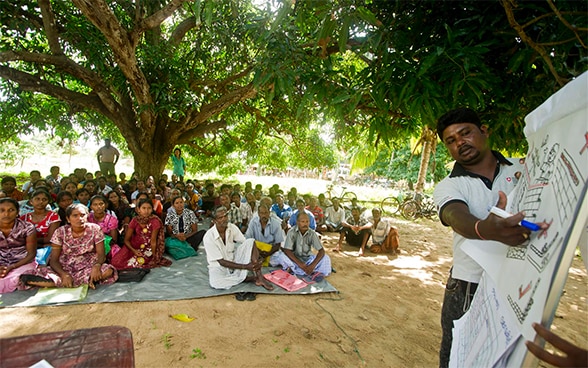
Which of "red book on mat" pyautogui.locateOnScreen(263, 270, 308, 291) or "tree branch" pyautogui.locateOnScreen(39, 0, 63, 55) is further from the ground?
"tree branch" pyautogui.locateOnScreen(39, 0, 63, 55)

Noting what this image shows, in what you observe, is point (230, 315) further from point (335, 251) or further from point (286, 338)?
point (335, 251)

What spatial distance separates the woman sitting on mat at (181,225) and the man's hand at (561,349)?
16.9ft

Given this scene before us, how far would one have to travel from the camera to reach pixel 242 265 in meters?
4.01

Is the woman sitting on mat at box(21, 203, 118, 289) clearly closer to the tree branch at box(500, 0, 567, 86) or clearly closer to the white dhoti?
the white dhoti

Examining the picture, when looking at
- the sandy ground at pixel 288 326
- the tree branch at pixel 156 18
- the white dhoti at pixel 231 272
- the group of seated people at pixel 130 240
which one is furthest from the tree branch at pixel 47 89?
the white dhoti at pixel 231 272

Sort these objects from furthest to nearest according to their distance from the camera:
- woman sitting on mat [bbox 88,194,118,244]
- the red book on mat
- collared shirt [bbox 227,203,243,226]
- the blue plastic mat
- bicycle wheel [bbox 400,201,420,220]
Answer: bicycle wheel [bbox 400,201,420,220] < collared shirt [bbox 227,203,243,226] < woman sitting on mat [bbox 88,194,118,244] < the red book on mat < the blue plastic mat

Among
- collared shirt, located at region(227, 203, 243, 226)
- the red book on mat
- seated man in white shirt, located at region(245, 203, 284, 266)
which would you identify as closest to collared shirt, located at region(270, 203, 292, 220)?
collared shirt, located at region(227, 203, 243, 226)

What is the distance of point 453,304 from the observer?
1.61 metres

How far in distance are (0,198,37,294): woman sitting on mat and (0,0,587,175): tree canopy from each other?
105 inches

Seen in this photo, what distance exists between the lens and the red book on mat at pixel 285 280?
4.02 meters

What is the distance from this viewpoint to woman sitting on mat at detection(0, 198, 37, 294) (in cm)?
335

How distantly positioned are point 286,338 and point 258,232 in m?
2.27

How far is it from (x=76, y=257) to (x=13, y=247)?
68cm

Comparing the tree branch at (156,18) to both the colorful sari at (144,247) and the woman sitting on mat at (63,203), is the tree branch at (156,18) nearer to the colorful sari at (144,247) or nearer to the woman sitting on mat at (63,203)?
the woman sitting on mat at (63,203)
